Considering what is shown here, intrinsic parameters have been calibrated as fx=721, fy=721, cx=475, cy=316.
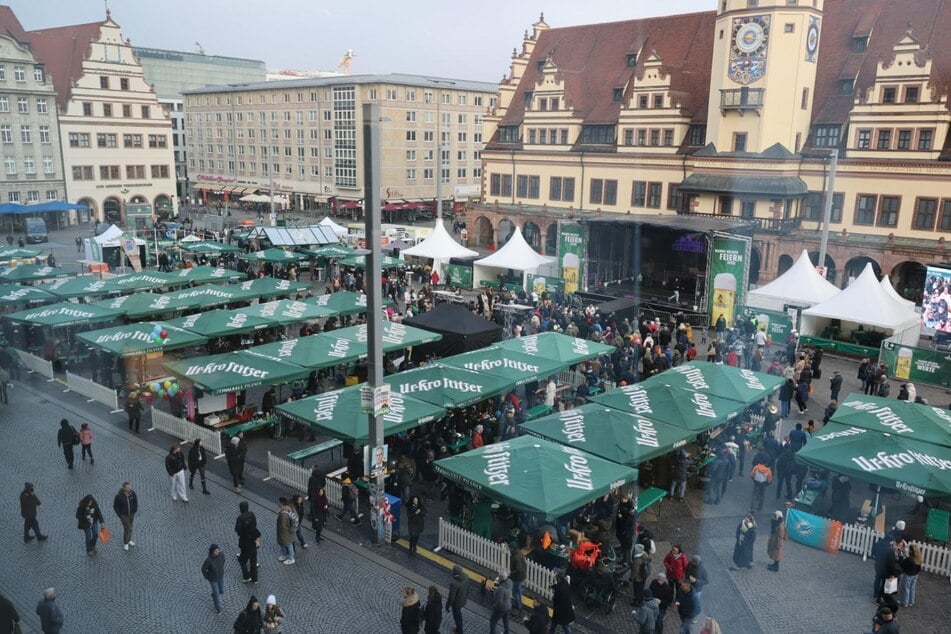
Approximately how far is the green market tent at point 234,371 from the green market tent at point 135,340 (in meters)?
2.34

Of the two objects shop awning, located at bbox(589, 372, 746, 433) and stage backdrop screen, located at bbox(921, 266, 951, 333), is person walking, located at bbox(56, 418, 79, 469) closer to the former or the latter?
shop awning, located at bbox(589, 372, 746, 433)

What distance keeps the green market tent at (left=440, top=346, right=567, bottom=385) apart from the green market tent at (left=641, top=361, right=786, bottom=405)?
2945 mm

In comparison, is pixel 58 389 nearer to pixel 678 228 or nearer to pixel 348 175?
pixel 678 228

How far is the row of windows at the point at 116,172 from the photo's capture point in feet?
201

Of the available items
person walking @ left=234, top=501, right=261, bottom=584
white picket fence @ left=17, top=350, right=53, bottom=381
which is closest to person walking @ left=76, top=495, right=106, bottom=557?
person walking @ left=234, top=501, right=261, bottom=584

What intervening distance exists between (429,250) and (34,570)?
30.2 metres

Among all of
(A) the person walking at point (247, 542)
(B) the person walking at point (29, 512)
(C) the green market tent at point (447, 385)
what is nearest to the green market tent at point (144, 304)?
(C) the green market tent at point (447, 385)

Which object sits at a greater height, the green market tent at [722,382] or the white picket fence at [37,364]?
the green market tent at [722,382]

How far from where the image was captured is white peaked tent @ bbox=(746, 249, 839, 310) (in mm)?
30531

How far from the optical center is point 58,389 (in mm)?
23172

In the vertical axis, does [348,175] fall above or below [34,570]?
above

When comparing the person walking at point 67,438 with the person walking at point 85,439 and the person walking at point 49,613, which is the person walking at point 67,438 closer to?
the person walking at point 85,439

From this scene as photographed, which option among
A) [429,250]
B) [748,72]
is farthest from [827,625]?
[748,72]

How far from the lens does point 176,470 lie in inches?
598
